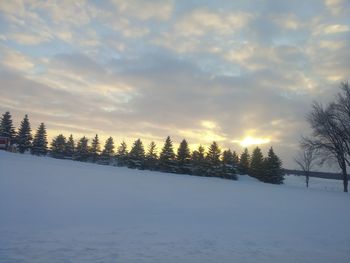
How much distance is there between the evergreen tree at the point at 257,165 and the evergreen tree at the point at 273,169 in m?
1.56

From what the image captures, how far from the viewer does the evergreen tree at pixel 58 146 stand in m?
88.9

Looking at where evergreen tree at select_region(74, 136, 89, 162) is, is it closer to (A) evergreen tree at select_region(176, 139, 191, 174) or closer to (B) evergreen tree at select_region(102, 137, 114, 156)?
(B) evergreen tree at select_region(102, 137, 114, 156)

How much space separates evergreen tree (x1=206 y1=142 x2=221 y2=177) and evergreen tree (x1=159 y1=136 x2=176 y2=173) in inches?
302

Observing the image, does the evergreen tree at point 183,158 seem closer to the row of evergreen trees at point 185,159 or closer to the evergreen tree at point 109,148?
the row of evergreen trees at point 185,159

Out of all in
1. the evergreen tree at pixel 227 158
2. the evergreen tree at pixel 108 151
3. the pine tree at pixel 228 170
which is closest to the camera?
the pine tree at pixel 228 170

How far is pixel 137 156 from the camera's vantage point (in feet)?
254

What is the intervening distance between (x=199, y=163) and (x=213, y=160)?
3.13 meters

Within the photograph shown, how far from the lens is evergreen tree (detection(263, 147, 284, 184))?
6956 centimetres

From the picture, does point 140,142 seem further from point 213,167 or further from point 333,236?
point 333,236

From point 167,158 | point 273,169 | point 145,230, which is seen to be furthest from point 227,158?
point 145,230

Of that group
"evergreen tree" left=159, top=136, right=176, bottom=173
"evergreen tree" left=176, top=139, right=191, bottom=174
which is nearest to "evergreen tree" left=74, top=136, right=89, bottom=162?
"evergreen tree" left=159, top=136, right=176, bottom=173

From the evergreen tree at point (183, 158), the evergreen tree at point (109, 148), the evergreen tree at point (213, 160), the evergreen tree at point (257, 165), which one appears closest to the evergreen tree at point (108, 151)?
the evergreen tree at point (109, 148)

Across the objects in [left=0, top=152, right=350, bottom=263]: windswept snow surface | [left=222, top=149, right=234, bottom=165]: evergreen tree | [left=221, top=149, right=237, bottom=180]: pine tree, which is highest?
[left=222, top=149, right=234, bottom=165]: evergreen tree

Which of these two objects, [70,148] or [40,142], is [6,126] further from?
[70,148]
